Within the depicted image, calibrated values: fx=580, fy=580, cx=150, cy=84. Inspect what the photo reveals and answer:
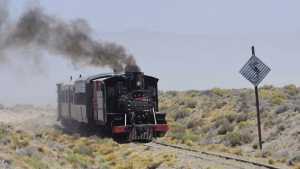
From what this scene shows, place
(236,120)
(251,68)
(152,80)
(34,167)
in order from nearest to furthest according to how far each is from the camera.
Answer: (34,167) < (251,68) < (152,80) < (236,120)

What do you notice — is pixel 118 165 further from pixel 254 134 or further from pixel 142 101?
pixel 254 134

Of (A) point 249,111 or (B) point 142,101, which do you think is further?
(A) point 249,111

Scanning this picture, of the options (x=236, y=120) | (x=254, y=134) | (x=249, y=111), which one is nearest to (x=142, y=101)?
(x=254, y=134)

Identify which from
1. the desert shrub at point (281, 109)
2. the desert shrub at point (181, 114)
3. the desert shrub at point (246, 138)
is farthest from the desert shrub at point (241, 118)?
the desert shrub at point (181, 114)

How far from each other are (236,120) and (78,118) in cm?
1009

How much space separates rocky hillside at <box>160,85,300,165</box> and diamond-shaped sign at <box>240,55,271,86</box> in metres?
3.21

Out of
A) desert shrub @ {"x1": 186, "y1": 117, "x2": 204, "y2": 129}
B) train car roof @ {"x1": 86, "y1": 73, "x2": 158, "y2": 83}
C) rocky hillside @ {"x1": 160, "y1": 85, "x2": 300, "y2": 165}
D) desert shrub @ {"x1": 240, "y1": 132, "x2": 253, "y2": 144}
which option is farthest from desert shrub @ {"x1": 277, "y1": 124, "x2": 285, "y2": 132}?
desert shrub @ {"x1": 186, "y1": 117, "x2": 204, "y2": 129}

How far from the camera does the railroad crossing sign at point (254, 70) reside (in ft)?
86.8

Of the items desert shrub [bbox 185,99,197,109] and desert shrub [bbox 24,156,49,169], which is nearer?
desert shrub [bbox 24,156,49,169]

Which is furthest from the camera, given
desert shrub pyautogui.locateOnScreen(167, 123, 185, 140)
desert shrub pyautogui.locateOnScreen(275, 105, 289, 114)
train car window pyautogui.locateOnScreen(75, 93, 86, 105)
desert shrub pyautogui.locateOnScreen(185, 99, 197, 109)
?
desert shrub pyautogui.locateOnScreen(185, 99, 197, 109)

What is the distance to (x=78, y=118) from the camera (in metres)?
37.4

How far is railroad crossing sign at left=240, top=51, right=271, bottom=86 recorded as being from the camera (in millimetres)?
26445

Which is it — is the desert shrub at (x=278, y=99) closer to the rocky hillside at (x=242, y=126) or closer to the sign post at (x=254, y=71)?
the rocky hillside at (x=242, y=126)

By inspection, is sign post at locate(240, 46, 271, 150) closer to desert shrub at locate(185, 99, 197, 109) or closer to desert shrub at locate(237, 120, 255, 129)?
desert shrub at locate(237, 120, 255, 129)
